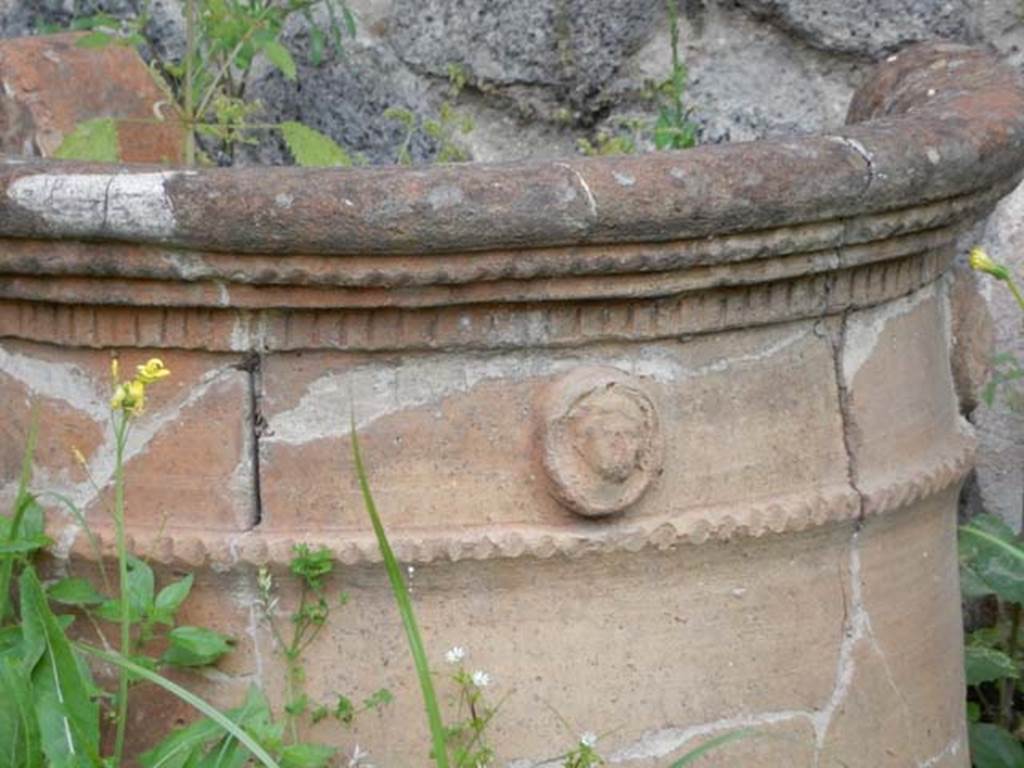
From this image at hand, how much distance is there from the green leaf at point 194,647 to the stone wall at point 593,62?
1.02 metres

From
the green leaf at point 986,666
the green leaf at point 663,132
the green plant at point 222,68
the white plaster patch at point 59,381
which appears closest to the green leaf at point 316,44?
the green plant at point 222,68

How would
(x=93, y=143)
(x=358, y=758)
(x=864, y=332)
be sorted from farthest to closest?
(x=93, y=143)
(x=864, y=332)
(x=358, y=758)

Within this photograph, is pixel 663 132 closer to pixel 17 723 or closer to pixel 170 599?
pixel 170 599

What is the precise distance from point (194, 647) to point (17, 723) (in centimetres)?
18

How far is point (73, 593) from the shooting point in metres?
1.97

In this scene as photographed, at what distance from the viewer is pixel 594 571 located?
196 centimetres

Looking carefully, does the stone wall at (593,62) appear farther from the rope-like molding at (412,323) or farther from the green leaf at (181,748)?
the green leaf at (181,748)

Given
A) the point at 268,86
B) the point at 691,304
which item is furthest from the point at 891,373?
the point at 268,86

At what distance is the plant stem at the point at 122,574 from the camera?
6.06ft

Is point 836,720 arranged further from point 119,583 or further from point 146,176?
point 146,176

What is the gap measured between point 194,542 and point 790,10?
1211 millimetres

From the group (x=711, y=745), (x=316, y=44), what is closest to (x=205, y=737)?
(x=711, y=745)

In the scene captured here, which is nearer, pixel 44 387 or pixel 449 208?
pixel 449 208

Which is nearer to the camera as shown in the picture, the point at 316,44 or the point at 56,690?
the point at 56,690
